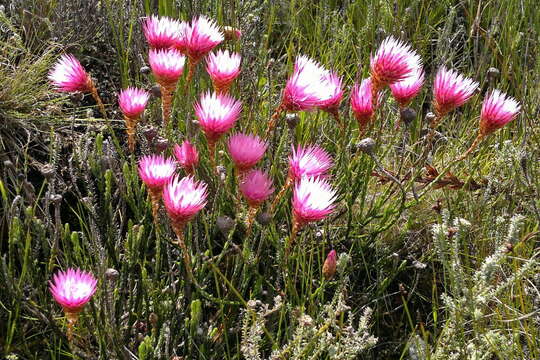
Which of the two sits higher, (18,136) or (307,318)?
(18,136)

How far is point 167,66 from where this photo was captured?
1737 millimetres

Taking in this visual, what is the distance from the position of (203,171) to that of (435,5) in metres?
2.06

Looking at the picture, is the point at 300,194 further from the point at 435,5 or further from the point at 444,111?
the point at 435,5

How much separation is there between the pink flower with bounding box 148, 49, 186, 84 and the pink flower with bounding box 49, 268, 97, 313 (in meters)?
0.55

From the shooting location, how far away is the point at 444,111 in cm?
186

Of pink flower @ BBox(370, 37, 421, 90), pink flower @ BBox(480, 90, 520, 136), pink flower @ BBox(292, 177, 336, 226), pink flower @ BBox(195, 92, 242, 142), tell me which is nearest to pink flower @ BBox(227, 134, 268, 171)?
pink flower @ BBox(195, 92, 242, 142)

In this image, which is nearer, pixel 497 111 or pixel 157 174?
pixel 157 174

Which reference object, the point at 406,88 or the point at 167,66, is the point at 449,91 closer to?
the point at 406,88

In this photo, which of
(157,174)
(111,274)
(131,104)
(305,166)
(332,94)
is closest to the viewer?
(111,274)

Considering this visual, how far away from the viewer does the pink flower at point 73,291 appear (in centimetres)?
142

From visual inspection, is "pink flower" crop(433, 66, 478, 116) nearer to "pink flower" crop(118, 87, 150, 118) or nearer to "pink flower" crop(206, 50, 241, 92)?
"pink flower" crop(206, 50, 241, 92)

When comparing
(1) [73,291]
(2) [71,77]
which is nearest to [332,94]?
(2) [71,77]

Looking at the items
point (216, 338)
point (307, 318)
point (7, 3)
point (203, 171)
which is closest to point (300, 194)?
point (307, 318)

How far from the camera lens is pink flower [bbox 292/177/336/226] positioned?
1.52 metres
